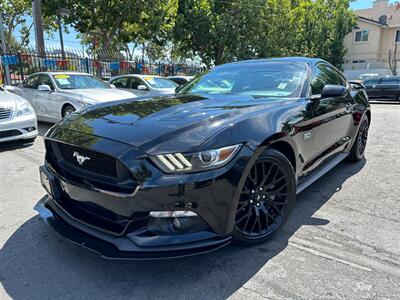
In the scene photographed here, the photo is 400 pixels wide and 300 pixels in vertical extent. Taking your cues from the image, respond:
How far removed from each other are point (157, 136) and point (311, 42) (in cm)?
3173

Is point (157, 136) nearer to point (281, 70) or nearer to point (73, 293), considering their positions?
point (73, 293)

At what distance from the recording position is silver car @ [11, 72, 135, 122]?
7508mm

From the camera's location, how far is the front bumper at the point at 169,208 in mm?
2021

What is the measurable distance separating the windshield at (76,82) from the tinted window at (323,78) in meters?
6.04

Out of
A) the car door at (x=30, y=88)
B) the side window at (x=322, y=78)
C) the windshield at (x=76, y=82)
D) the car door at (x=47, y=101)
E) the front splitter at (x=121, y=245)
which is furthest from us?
the car door at (x=30, y=88)

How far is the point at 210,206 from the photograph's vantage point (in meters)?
2.12

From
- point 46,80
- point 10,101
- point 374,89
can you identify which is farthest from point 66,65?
point 374,89

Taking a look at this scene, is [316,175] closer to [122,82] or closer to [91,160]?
[91,160]

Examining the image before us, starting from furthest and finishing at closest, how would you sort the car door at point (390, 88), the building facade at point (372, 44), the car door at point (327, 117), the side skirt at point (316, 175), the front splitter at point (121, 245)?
the building facade at point (372, 44)
the car door at point (390, 88)
the car door at point (327, 117)
the side skirt at point (316, 175)
the front splitter at point (121, 245)

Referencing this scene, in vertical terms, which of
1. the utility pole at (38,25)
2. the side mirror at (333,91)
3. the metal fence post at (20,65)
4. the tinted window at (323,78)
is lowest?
the side mirror at (333,91)

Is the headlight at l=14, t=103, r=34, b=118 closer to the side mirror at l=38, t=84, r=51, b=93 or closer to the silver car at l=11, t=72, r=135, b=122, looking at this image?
the silver car at l=11, t=72, r=135, b=122

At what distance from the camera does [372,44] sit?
38625mm

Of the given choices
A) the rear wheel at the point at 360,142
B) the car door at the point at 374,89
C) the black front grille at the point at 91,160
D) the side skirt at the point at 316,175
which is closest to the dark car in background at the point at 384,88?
the car door at the point at 374,89

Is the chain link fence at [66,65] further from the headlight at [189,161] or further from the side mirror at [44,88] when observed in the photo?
the headlight at [189,161]
